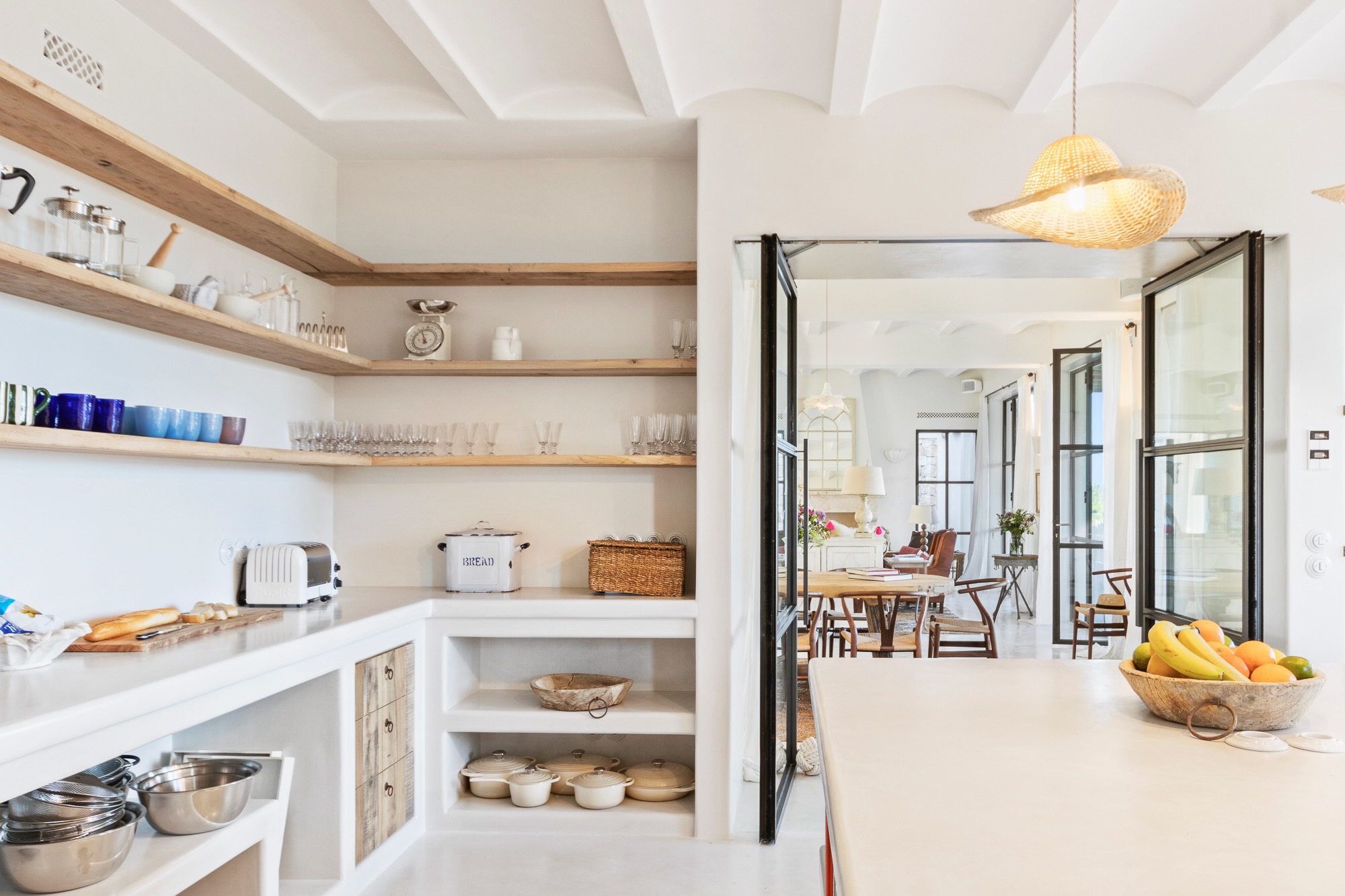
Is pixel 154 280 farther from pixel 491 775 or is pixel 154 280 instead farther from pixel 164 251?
pixel 491 775

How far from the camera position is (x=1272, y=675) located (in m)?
1.64

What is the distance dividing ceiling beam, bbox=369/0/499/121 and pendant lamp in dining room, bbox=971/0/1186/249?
1790 millimetres

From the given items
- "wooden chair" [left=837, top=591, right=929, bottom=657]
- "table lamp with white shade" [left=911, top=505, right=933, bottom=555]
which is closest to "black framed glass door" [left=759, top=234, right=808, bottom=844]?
"wooden chair" [left=837, top=591, right=929, bottom=657]

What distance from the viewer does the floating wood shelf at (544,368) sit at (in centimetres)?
381

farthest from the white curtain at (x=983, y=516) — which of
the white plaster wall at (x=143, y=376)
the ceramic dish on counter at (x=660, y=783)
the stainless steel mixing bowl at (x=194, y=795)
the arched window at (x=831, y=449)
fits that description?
the stainless steel mixing bowl at (x=194, y=795)

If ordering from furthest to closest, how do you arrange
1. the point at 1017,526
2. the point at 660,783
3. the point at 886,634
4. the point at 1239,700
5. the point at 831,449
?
the point at 831,449, the point at 1017,526, the point at 886,634, the point at 660,783, the point at 1239,700

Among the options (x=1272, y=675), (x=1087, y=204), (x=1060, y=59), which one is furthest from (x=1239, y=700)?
(x=1060, y=59)

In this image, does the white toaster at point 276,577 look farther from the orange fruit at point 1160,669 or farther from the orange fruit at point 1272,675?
the orange fruit at point 1272,675

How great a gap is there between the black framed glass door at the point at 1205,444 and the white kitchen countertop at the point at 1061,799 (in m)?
1.68

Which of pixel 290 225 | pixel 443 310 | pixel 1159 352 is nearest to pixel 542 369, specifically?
pixel 443 310

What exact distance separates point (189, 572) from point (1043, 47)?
10.6 feet

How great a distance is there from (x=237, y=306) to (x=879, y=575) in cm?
425

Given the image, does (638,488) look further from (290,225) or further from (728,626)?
(290,225)

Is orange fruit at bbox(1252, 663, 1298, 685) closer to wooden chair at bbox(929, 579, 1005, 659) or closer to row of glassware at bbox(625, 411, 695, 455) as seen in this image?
row of glassware at bbox(625, 411, 695, 455)
